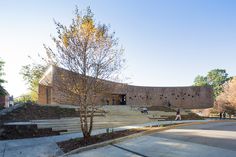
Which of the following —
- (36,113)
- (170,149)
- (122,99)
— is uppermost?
(122,99)

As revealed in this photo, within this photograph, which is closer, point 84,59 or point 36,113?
point 84,59

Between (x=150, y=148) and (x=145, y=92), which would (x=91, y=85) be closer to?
(x=150, y=148)

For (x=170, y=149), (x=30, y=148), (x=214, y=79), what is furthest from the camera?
(x=214, y=79)

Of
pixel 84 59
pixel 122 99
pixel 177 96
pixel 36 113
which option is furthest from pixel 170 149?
pixel 177 96

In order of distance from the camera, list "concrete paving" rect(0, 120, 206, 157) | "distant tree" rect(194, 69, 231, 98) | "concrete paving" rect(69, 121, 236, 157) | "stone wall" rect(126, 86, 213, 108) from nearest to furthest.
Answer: "concrete paving" rect(69, 121, 236, 157)
"concrete paving" rect(0, 120, 206, 157)
"stone wall" rect(126, 86, 213, 108)
"distant tree" rect(194, 69, 231, 98)

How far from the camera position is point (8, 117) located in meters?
17.6

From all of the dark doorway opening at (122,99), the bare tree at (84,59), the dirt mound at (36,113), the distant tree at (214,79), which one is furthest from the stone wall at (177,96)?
the distant tree at (214,79)

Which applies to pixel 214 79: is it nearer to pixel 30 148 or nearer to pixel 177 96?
pixel 177 96

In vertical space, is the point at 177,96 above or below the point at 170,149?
above

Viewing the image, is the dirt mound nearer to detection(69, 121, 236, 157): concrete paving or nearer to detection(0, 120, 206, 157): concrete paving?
detection(0, 120, 206, 157): concrete paving

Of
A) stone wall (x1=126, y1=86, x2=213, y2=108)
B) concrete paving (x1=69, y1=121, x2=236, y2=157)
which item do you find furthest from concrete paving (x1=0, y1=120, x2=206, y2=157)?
stone wall (x1=126, y1=86, x2=213, y2=108)

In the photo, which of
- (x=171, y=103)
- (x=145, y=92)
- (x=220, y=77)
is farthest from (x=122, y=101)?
(x=220, y=77)

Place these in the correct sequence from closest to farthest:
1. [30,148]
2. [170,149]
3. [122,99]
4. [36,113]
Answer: [170,149]
[30,148]
[36,113]
[122,99]

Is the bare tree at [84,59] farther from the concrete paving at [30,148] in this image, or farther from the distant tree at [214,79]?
the distant tree at [214,79]
